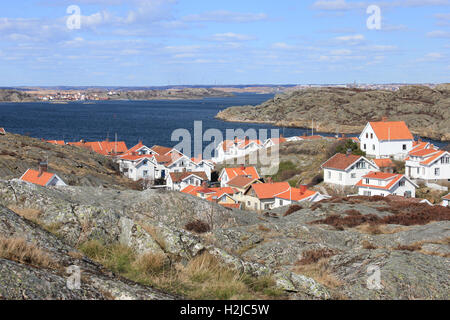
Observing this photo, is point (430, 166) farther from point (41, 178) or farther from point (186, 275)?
point (186, 275)

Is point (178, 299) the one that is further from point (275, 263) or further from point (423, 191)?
point (423, 191)

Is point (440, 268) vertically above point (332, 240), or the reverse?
point (440, 268)

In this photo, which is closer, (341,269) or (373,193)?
(341,269)

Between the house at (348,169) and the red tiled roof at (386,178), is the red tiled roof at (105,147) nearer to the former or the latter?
the house at (348,169)

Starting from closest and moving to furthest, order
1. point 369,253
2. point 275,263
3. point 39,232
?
point 39,232 < point 369,253 < point 275,263

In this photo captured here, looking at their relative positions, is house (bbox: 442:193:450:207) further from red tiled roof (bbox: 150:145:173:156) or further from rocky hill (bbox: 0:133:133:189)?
red tiled roof (bbox: 150:145:173:156)

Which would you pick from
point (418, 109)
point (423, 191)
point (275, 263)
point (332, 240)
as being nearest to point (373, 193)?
point (423, 191)

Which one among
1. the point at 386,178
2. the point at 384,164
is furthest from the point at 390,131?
the point at 386,178
